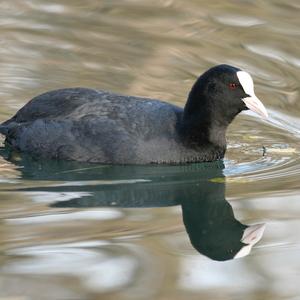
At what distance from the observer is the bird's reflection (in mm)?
6152

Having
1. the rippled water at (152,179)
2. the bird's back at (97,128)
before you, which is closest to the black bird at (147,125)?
the bird's back at (97,128)

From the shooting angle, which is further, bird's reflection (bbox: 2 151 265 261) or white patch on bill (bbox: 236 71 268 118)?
white patch on bill (bbox: 236 71 268 118)

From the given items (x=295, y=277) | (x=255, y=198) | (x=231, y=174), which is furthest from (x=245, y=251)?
(x=231, y=174)

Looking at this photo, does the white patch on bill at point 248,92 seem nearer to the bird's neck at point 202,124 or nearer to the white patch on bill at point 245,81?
the white patch on bill at point 245,81

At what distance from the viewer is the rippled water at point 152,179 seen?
5.40 m

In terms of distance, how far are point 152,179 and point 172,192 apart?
330 mm

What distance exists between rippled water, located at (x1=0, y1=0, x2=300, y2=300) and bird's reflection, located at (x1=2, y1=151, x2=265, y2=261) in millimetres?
15

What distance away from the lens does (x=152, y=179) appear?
7492mm

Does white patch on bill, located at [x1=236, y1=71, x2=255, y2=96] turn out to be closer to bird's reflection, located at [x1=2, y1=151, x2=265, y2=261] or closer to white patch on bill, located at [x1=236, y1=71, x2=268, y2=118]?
white patch on bill, located at [x1=236, y1=71, x2=268, y2=118]

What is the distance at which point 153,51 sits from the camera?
11.1m

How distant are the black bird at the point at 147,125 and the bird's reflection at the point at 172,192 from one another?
0.30 feet

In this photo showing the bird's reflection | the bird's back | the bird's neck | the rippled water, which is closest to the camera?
the rippled water

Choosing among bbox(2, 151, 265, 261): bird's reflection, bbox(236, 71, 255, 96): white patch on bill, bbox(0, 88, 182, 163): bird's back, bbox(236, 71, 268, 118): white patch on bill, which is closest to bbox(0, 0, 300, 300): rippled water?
bbox(2, 151, 265, 261): bird's reflection

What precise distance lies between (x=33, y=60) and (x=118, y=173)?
3.40 meters
